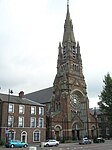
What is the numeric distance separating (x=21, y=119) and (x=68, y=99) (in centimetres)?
2028

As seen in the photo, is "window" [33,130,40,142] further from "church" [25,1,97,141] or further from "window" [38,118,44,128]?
"church" [25,1,97,141]

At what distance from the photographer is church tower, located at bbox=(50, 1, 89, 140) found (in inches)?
2594

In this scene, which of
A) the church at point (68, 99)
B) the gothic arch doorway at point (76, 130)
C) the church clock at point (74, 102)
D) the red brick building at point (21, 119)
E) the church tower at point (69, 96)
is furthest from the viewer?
the church clock at point (74, 102)

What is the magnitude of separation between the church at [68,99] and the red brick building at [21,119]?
724cm

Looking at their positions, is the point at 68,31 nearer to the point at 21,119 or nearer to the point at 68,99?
the point at 68,99

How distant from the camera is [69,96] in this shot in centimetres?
7019

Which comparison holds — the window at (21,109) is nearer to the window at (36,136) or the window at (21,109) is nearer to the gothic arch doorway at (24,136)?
the gothic arch doorway at (24,136)

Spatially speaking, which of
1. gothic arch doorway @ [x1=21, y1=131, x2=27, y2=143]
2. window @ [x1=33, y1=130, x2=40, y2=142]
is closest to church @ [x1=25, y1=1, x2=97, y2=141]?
window @ [x1=33, y1=130, x2=40, y2=142]

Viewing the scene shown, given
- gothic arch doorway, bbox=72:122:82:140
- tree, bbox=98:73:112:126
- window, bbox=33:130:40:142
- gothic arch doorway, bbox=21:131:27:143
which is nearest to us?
tree, bbox=98:73:112:126

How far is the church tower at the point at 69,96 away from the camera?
216ft

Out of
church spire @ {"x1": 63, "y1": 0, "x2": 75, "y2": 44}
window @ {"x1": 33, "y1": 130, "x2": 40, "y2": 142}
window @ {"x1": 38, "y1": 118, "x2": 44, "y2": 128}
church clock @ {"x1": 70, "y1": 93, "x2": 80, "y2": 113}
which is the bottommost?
window @ {"x1": 33, "y1": 130, "x2": 40, "y2": 142}

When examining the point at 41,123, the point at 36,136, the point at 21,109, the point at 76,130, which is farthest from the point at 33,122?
the point at 76,130

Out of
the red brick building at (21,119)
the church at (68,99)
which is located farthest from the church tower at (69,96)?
the red brick building at (21,119)

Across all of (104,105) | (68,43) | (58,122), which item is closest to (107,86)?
(104,105)
